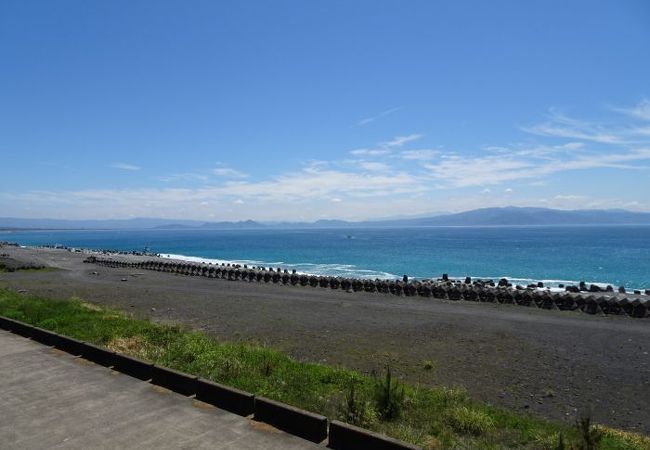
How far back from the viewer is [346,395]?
701 centimetres

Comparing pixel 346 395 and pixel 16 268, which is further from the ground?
pixel 16 268

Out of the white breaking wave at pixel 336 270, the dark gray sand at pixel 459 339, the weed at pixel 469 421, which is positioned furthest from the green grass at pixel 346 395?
the white breaking wave at pixel 336 270

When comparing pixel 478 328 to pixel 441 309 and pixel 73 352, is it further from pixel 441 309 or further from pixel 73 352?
pixel 73 352

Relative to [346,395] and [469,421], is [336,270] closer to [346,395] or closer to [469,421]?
[346,395]

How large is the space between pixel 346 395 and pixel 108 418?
3.26 meters

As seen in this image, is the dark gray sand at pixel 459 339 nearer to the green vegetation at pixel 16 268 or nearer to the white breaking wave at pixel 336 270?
the green vegetation at pixel 16 268

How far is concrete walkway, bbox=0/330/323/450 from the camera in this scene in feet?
17.7

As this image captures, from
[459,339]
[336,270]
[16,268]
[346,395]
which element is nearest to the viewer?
[346,395]

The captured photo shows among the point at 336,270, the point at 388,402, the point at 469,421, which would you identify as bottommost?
the point at 336,270

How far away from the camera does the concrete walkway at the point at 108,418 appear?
17.7ft

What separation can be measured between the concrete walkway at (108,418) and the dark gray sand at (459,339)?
477 cm

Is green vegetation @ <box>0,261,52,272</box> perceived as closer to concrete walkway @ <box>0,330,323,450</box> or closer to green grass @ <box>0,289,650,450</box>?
green grass @ <box>0,289,650,450</box>

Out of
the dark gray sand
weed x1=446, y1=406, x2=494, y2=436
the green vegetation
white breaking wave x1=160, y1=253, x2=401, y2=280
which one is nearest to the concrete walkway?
weed x1=446, y1=406, x2=494, y2=436

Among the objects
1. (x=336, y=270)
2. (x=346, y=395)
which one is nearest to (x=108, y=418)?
(x=346, y=395)
